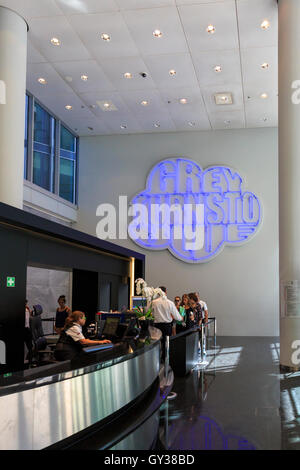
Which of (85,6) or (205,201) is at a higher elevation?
(85,6)

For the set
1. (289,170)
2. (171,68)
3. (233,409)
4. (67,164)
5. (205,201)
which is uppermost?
(171,68)

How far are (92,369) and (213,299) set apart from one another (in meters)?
13.2

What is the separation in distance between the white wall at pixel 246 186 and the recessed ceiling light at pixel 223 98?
8.03 ft

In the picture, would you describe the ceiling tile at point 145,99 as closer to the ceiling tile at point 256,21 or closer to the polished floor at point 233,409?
the ceiling tile at point 256,21

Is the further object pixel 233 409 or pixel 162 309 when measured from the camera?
pixel 162 309

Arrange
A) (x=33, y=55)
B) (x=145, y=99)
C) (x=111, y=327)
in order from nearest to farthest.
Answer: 1. (x=111, y=327)
2. (x=33, y=55)
3. (x=145, y=99)

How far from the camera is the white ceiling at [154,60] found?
34.9 feet

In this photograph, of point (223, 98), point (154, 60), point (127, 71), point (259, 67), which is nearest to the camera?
point (154, 60)

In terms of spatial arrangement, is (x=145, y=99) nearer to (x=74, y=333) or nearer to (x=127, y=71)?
(x=127, y=71)

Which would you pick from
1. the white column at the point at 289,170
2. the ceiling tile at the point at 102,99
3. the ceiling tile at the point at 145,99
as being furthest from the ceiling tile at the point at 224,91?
the white column at the point at 289,170

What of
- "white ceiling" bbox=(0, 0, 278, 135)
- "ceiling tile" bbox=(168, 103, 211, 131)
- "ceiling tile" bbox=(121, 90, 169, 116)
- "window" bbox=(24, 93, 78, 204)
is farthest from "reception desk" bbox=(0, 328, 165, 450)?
"ceiling tile" bbox=(168, 103, 211, 131)

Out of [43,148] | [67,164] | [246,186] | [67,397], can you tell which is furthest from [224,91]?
[67,397]

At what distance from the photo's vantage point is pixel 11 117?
967 cm

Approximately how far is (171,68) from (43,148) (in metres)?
4.80
